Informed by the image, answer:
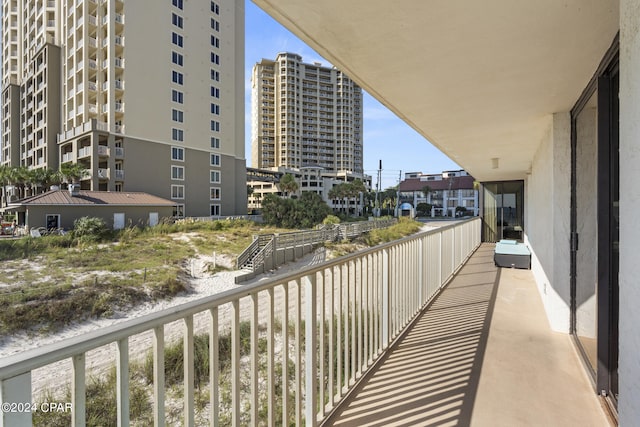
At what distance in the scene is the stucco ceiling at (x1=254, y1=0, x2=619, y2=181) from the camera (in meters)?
1.44

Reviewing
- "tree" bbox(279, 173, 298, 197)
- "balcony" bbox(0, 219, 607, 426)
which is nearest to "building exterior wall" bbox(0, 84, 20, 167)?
"tree" bbox(279, 173, 298, 197)

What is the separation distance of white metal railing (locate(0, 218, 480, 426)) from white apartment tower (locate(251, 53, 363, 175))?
61183 mm

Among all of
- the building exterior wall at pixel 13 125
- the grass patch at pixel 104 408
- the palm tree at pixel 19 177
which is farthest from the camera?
the building exterior wall at pixel 13 125

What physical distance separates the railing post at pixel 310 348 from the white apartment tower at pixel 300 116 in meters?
62.5

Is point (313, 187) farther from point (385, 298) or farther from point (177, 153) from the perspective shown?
point (385, 298)

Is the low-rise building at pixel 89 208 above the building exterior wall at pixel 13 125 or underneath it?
underneath

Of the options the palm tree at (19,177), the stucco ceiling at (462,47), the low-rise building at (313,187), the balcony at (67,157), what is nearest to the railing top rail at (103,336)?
the stucco ceiling at (462,47)

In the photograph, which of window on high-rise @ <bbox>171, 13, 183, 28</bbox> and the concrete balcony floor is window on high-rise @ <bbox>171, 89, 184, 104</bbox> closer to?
window on high-rise @ <bbox>171, 13, 183, 28</bbox>

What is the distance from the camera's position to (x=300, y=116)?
66.8 meters

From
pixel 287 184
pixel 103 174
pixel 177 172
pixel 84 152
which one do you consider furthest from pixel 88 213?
pixel 287 184

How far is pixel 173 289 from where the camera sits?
9.62 m

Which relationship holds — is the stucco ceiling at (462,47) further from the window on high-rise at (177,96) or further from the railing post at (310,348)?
the window on high-rise at (177,96)

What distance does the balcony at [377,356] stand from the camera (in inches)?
32.7

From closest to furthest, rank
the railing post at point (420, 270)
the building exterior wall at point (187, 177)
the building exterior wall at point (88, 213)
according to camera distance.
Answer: the railing post at point (420, 270) < the building exterior wall at point (88, 213) < the building exterior wall at point (187, 177)
